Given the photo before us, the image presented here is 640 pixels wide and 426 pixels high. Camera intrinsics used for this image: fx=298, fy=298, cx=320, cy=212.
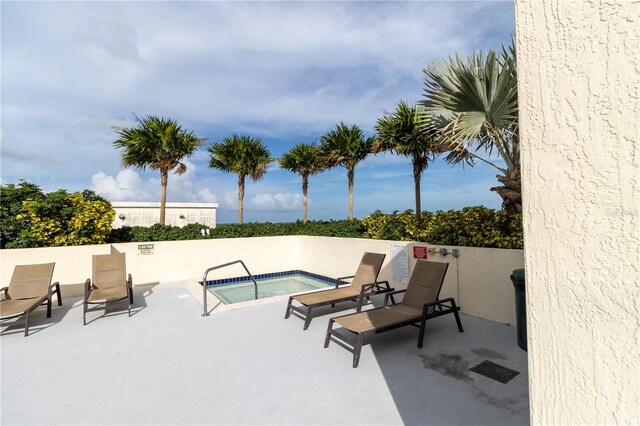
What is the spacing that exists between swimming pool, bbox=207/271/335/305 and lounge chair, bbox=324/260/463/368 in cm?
480

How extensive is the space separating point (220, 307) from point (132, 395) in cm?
340

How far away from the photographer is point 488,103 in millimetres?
5191

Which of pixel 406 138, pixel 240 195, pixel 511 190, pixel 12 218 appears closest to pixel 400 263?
pixel 511 190

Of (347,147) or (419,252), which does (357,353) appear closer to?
(419,252)

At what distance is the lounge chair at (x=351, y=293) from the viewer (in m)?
6.11

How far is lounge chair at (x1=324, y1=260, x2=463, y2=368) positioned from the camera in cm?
445

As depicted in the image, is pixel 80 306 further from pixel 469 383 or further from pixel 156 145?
pixel 469 383

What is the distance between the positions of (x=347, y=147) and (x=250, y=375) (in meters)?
13.2

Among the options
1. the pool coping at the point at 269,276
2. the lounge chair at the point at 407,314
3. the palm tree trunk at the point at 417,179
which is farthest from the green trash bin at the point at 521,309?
the palm tree trunk at the point at 417,179

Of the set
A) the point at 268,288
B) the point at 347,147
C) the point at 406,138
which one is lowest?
the point at 268,288

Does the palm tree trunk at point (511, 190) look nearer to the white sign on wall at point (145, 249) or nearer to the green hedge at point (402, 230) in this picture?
the green hedge at point (402, 230)

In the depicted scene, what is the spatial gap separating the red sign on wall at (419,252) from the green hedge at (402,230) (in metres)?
0.29

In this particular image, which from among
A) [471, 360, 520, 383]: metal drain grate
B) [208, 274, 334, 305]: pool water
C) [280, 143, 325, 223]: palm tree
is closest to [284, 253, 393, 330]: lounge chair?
[471, 360, 520, 383]: metal drain grate

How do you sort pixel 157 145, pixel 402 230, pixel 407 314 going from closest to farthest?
pixel 407 314 → pixel 402 230 → pixel 157 145
